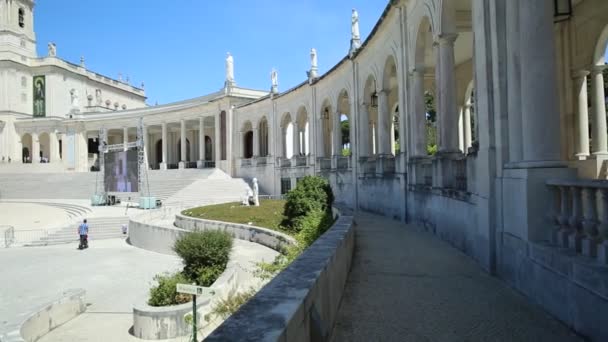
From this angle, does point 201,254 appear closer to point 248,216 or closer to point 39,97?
point 248,216

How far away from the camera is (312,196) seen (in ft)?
45.1

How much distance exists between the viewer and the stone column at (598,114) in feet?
35.1

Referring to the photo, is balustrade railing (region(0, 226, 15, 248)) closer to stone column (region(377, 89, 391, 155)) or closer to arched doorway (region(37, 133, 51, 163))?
stone column (region(377, 89, 391, 155))

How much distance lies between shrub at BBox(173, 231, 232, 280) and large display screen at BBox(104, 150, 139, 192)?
69.0 ft

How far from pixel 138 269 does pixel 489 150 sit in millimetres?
13809

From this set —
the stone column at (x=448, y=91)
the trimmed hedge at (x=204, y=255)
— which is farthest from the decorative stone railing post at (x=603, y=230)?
the trimmed hedge at (x=204, y=255)

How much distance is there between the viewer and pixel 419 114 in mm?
12945

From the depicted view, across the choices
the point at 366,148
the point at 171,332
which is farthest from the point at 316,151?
the point at 171,332

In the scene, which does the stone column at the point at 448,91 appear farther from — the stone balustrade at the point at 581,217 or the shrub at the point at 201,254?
the shrub at the point at 201,254

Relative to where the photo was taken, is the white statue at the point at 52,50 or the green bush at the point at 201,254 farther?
the white statue at the point at 52,50

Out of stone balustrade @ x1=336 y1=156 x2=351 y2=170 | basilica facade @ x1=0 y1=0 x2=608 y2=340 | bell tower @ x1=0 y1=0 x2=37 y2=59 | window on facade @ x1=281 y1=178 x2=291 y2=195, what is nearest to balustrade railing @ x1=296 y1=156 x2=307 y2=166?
window on facade @ x1=281 y1=178 x2=291 y2=195

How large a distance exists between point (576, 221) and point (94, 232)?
25024 mm

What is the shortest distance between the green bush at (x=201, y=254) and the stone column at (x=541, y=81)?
827cm

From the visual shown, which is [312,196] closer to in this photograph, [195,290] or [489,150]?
[489,150]
